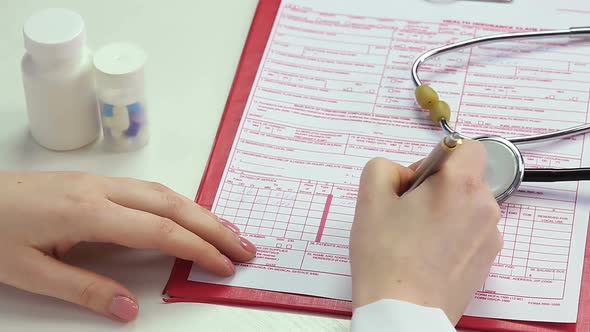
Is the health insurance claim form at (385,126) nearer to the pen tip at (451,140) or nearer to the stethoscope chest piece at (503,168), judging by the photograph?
the stethoscope chest piece at (503,168)

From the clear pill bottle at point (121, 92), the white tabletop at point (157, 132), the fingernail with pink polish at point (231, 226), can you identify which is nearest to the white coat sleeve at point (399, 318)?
the white tabletop at point (157, 132)

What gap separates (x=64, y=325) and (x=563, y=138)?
58 cm

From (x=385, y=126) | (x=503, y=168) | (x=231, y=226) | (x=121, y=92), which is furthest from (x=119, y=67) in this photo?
(x=503, y=168)

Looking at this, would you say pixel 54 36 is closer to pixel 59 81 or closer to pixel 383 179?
pixel 59 81

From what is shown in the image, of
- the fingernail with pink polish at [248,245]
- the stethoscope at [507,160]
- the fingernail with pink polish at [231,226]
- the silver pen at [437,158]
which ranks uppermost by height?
the stethoscope at [507,160]

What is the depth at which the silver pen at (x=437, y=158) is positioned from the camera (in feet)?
2.74

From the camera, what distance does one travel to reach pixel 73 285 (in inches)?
34.3

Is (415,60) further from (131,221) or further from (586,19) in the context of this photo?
(131,221)

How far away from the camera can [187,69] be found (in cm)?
114

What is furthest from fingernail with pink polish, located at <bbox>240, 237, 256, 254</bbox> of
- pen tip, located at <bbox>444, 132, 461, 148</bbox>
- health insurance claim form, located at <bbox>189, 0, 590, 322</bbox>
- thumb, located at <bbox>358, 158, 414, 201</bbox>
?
pen tip, located at <bbox>444, 132, 461, 148</bbox>

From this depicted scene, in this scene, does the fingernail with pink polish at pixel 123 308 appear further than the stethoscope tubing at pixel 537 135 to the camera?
No

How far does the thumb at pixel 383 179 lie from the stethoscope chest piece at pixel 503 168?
107mm

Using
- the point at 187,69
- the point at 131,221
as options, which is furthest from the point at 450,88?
the point at 131,221

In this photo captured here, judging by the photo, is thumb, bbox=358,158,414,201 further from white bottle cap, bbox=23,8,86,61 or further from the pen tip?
white bottle cap, bbox=23,8,86,61
